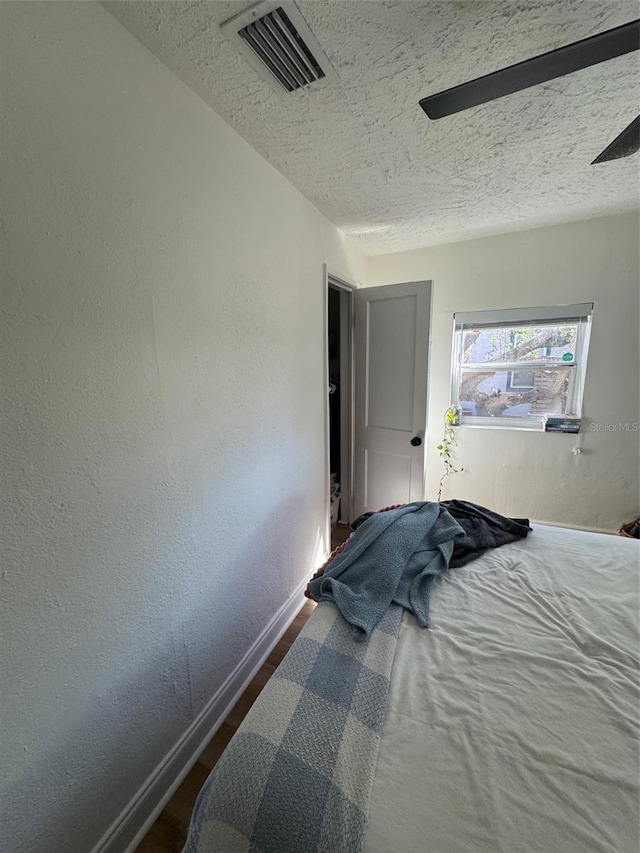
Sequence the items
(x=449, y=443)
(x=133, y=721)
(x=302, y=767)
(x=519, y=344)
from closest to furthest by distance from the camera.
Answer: (x=302, y=767) < (x=133, y=721) < (x=519, y=344) < (x=449, y=443)

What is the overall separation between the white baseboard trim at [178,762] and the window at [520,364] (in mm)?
2365

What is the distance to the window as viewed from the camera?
2.52 meters

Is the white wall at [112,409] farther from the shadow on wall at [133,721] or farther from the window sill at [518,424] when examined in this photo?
the window sill at [518,424]

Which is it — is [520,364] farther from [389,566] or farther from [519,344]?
[389,566]

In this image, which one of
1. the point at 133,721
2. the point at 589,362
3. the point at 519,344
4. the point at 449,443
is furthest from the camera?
the point at 449,443

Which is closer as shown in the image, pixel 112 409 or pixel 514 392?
pixel 112 409

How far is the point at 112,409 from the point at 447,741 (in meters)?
1.17

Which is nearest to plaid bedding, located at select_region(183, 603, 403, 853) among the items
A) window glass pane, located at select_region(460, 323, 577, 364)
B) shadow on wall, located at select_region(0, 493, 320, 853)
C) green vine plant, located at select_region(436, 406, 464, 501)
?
shadow on wall, located at select_region(0, 493, 320, 853)

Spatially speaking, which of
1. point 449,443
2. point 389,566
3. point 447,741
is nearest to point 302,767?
point 447,741

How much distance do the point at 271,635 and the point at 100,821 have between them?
0.87 m

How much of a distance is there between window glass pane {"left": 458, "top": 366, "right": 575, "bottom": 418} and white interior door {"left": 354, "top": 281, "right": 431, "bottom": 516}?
71 centimetres

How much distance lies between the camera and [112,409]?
3.00 feet

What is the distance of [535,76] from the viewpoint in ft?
3.01

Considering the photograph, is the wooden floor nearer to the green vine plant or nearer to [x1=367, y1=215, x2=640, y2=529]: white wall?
the green vine plant
